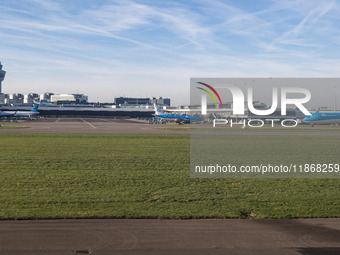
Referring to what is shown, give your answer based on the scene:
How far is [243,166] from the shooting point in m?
25.0

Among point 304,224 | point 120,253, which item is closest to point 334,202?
point 304,224

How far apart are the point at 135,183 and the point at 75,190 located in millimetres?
2877

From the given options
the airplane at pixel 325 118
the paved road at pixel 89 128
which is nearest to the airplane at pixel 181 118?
the paved road at pixel 89 128

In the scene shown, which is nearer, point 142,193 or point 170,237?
point 170,237

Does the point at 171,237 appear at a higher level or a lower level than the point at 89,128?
lower

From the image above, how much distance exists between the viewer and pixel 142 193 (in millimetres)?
16453

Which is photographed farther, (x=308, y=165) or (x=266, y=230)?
(x=308, y=165)

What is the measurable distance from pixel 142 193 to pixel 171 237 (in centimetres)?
620

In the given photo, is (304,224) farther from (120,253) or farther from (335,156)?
(335,156)

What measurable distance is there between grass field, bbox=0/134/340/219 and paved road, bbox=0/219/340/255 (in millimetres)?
893

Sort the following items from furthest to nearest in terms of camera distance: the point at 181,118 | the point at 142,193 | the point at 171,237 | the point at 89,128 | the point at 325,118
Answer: the point at 181,118 → the point at 89,128 → the point at 325,118 → the point at 142,193 → the point at 171,237

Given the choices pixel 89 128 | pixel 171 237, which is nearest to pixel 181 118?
pixel 89 128

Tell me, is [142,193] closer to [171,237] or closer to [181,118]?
[171,237]

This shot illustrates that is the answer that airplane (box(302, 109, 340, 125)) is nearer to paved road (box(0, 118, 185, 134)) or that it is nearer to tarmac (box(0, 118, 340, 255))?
paved road (box(0, 118, 185, 134))
